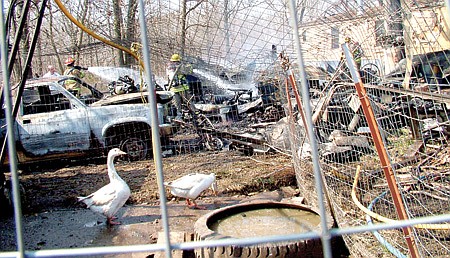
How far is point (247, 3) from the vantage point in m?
5.32

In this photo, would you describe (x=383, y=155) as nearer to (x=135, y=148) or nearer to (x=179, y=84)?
(x=135, y=148)

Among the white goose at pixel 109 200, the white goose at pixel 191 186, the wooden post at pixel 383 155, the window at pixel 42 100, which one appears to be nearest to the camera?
the wooden post at pixel 383 155

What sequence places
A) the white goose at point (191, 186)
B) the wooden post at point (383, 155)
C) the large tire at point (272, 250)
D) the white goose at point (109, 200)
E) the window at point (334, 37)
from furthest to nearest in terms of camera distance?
the white goose at point (191, 186) < the white goose at point (109, 200) < the window at point (334, 37) < the large tire at point (272, 250) < the wooden post at point (383, 155)

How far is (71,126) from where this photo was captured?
758 cm

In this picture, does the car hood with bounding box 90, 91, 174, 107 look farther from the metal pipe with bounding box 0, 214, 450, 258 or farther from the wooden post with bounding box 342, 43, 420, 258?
the metal pipe with bounding box 0, 214, 450, 258

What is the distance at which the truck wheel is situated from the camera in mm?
7789

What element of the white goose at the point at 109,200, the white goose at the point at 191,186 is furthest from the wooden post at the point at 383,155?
the white goose at the point at 109,200

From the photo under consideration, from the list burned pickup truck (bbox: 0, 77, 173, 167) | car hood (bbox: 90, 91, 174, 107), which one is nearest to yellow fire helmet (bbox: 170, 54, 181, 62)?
car hood (bbox: 90, 91, 174, 107)

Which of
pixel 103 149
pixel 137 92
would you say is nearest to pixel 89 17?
pixel 137 92

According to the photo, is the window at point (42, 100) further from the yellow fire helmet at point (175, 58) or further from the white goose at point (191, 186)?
the white goose at point (191, 186)

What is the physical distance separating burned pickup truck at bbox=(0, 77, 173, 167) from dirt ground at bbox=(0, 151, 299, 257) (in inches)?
13.0

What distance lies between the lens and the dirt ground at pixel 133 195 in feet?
15.6

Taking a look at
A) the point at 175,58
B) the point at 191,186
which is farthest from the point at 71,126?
the point at 191,186

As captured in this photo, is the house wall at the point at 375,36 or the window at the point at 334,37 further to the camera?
the window at the point at 334,37
